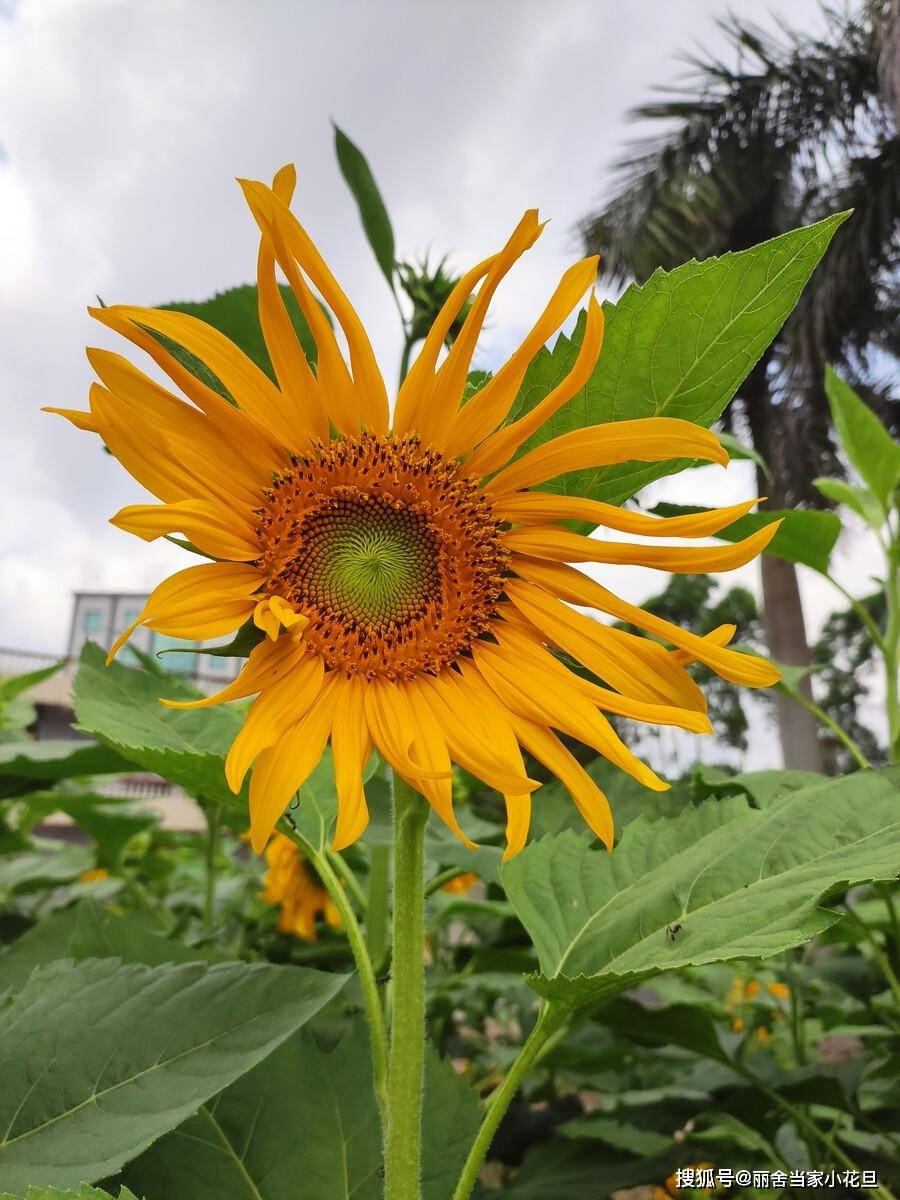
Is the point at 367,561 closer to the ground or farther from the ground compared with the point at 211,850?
farther from the ground

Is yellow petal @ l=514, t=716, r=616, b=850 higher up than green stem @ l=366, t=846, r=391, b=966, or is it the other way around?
yellow petal @ l=514, t=716, r=616, b=850

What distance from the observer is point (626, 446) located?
541 millimetres

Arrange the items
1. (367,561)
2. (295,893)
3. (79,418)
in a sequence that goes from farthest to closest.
Answer: (295,893)
(367,561)
(79,418)

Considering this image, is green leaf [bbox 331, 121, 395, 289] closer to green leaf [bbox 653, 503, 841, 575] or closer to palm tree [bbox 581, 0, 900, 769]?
green leaf [bbox 653, 503, 841, 575]

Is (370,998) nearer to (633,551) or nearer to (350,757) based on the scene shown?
(350,757)

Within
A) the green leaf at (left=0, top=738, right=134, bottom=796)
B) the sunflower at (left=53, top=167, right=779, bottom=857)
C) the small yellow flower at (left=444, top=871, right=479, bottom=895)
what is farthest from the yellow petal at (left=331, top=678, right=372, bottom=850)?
the small yellow flower at (left=444, top=871, right=479, bottom=895)

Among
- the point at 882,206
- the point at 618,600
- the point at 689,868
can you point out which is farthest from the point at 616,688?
the point at 882,206

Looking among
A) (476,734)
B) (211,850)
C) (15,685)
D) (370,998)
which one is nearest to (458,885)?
(211,850)

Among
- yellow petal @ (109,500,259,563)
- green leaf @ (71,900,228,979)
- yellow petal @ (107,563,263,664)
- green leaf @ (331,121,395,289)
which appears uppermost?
green leaf @ (331,121,395,289)

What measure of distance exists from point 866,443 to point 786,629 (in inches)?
409

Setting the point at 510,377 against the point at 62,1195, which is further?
the point at 510,377

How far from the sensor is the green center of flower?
611mm

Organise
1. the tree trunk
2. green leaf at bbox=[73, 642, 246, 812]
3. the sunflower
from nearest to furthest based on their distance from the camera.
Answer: the sunflower
green leaf at bbox=[73, 642, 246, 812]
the tree trunk

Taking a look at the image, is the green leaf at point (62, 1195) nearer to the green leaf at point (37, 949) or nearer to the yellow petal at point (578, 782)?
the yellow petal at point (578, 782)
